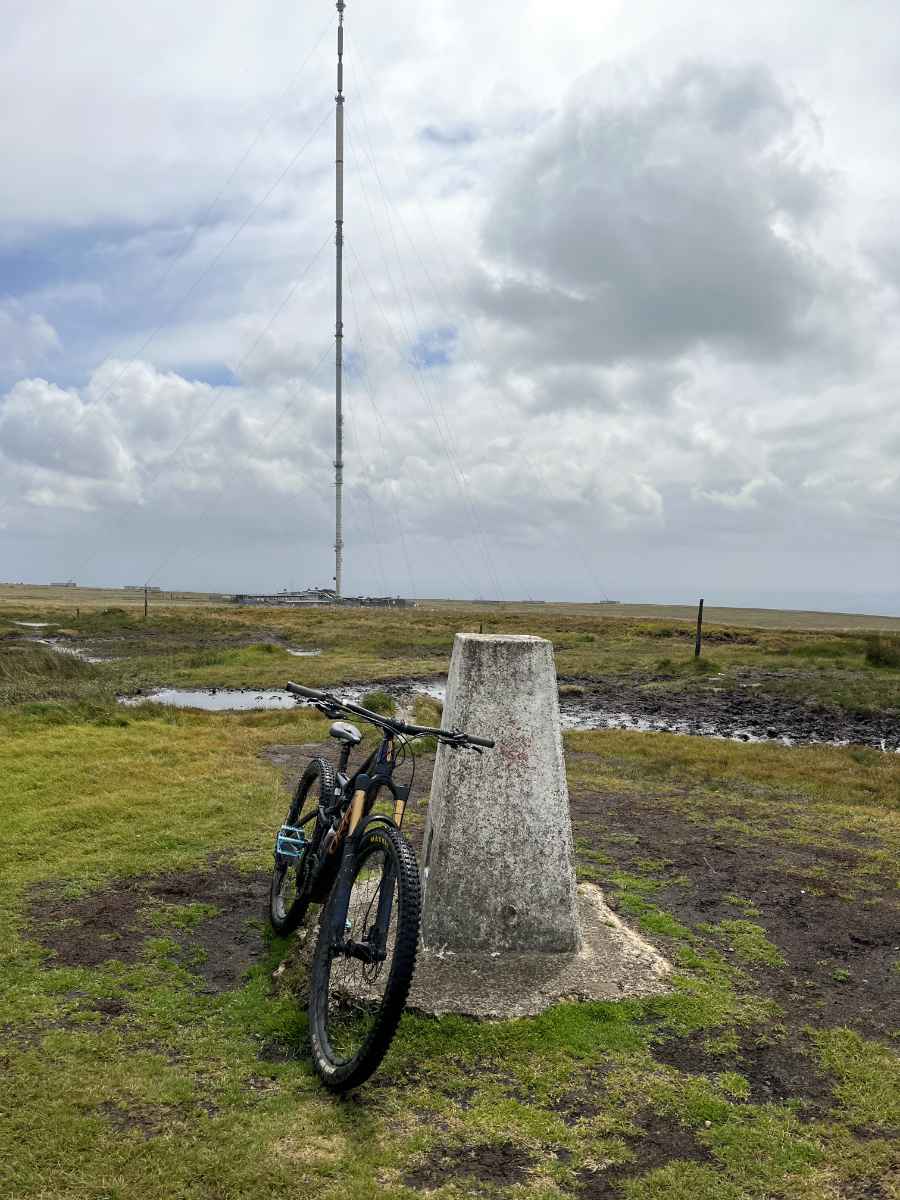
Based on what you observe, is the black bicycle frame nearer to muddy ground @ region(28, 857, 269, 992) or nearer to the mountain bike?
the mountain bike

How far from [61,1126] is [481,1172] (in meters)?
2.05

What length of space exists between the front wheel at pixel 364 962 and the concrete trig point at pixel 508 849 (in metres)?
0.77

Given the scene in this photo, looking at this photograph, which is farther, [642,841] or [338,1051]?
[642,841]

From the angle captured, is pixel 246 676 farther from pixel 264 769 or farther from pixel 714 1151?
pixel 714 1151

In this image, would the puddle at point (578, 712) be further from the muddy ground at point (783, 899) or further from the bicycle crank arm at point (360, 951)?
the bicycle crank arm at point (360, 951)

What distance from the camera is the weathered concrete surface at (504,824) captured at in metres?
6.29

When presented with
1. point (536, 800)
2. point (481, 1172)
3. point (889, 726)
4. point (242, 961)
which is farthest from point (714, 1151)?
point (889, 726)

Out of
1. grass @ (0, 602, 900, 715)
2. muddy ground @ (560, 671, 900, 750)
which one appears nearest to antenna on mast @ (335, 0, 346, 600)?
grass @ (0, 602, 900, 715)

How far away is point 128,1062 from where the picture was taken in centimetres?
498

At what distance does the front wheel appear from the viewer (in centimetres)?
456

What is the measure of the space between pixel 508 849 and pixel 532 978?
0.85 m

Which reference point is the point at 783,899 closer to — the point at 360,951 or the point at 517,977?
the point at 517,977

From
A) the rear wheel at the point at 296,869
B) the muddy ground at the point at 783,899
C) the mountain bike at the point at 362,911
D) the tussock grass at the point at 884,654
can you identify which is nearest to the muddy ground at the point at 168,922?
the rear wheel at the point at 296,869

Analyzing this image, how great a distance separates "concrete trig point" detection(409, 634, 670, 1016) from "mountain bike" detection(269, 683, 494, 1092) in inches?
16.9
